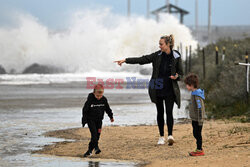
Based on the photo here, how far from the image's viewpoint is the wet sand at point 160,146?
9.18 metres

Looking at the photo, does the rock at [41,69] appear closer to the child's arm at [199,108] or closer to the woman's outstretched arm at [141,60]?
the woman's outstretched arm at [141,60]

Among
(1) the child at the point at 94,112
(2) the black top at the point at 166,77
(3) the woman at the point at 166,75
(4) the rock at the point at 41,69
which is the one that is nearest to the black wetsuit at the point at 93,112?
(1) the child at the point at 94,112

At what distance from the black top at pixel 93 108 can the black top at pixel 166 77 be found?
110 centimetres

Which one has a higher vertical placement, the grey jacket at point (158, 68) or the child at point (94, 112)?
the grey jacket at point (158, 68)

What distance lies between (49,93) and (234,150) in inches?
658

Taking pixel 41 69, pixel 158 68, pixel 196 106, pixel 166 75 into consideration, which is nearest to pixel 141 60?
pixel 158 68

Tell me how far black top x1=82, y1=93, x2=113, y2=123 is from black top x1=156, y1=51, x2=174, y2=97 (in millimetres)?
1103

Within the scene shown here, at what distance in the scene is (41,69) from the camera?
51562mm

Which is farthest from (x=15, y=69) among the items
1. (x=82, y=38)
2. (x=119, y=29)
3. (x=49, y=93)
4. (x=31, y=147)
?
(x=31, y=147)

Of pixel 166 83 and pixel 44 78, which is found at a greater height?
pixel 166 83

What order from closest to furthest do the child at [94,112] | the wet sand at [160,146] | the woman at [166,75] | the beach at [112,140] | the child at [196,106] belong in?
the wet sand at [160,146], the beach at [112,140], the child at [196,106], the child at [94,112], the woman at [166,75]

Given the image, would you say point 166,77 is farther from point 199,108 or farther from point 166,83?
point 199,108

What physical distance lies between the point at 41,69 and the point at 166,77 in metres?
41.1

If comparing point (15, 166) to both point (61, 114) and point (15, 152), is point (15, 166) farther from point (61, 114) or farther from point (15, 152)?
point (61, 114)
